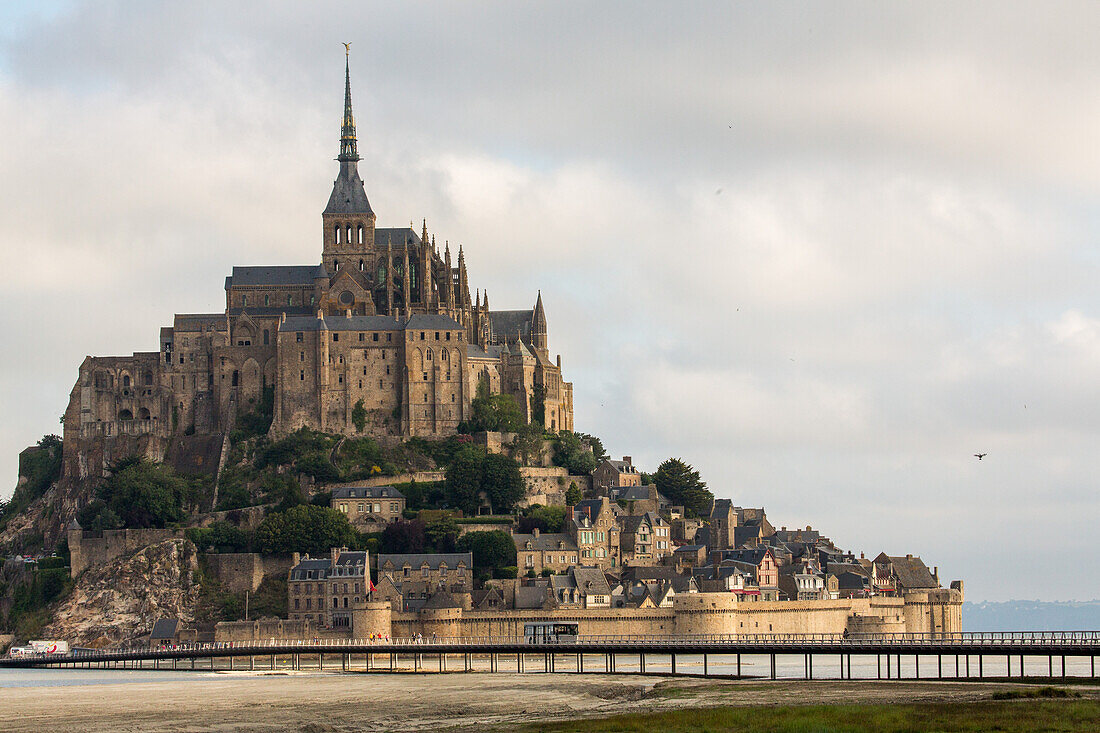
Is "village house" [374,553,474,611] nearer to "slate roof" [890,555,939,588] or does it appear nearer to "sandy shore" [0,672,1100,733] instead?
"sandy shore" [0,672,1100,733]

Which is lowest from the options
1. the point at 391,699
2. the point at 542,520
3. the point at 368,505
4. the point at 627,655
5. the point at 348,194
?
the point at 627,655

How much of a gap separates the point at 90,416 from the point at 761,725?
84433 mm

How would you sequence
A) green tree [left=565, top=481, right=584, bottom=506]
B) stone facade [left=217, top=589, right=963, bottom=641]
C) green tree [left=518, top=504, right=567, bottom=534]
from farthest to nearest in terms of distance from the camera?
green tree [left=565, top=481, right=584, bottom=506], green tree [left=518, top=504, right=567, bottom=534], stone facade [left=217, top=589, right=963, bottom=641]

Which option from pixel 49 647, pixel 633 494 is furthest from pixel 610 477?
pixel 49 647

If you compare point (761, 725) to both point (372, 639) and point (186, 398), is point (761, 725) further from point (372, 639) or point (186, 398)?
point (186, 398)

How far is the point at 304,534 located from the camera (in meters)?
119

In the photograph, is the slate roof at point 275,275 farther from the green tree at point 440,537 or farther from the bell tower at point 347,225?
the green tree at point 440,537

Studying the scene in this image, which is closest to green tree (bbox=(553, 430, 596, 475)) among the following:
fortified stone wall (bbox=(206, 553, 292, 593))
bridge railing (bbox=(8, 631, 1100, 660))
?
bridge railing (bbox=(8, 631, 1100, 660))

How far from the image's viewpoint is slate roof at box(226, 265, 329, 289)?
462 feet

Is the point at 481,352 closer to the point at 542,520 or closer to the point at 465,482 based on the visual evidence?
the point at 465,482

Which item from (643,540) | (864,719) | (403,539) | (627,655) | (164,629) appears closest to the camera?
(864,719)

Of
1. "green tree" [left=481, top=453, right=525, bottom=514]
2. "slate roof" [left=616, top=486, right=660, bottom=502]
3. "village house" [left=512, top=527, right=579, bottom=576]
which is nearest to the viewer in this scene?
"village house" [left=512, top=527, right=579, bottom=576]

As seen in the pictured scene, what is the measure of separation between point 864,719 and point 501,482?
64.2 metres

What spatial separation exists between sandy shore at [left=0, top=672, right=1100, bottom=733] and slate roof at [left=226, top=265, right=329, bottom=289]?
55903 mm
